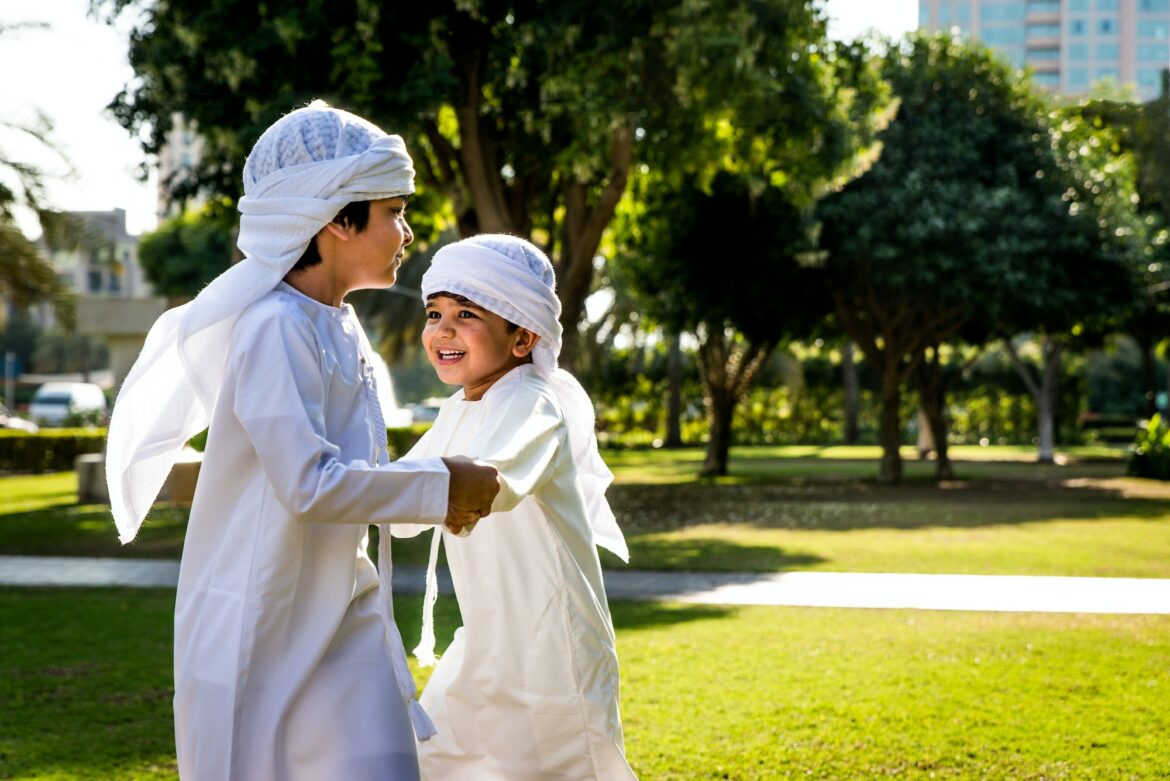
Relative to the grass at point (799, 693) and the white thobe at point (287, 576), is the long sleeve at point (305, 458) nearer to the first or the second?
the white thobe at point (287, 576)

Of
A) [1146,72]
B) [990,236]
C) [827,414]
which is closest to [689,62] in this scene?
[990,236]

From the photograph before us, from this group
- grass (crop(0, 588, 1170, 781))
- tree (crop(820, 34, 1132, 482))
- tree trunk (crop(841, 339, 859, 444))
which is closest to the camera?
grass (crop(0, 588, 1170, 781))

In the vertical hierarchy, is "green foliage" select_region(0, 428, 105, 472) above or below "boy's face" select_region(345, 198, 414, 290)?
below

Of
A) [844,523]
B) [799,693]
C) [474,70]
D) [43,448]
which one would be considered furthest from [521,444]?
[43,448]

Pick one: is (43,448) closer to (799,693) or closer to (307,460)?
(799,693)

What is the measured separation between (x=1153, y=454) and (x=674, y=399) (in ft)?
60.0

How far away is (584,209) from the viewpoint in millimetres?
17750

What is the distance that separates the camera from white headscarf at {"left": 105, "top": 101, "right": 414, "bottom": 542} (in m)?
2.74

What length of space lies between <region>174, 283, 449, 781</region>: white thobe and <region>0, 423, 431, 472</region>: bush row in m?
28.5

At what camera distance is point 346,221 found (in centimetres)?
282

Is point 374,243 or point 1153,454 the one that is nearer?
point 374,243

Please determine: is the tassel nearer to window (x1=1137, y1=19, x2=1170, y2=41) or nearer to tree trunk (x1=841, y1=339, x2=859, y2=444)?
tree trunk (x1=841, y1=339, x2=859, y2=444)

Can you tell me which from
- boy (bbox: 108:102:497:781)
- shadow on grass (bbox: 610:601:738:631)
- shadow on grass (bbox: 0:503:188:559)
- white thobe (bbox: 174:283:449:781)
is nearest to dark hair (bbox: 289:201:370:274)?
boy (bbox: 108:102:497:781)

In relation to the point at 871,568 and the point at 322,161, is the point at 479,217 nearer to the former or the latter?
the point at 871,568
